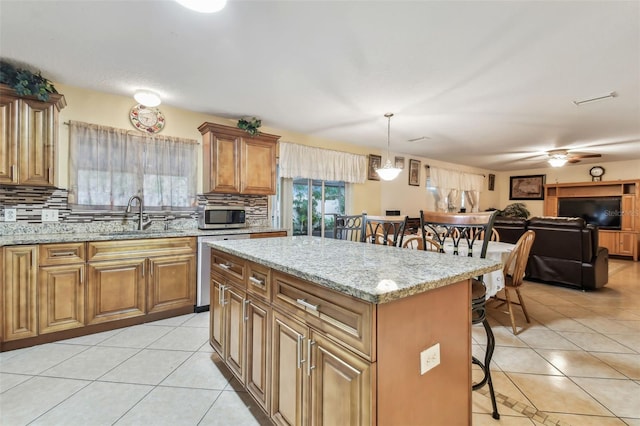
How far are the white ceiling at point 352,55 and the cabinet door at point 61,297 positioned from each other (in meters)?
1.73

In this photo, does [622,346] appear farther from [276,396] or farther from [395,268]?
[276,396]

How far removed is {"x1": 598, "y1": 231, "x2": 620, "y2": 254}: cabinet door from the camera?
656cm

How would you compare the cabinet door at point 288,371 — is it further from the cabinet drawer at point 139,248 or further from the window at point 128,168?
the window at point 128,168

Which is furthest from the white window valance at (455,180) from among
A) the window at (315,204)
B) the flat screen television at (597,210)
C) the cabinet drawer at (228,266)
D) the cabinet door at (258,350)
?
the cabinet door at (258,350)

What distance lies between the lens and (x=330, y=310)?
1038 mm

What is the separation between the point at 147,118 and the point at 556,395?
168 inches

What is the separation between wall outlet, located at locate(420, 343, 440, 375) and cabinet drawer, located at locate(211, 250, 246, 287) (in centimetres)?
99

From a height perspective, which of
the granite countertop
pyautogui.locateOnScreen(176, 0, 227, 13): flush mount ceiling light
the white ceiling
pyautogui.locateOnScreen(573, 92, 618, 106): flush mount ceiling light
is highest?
the white ceiling

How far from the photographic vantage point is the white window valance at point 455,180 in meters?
6.56

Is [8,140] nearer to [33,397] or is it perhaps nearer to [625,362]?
[33,397]

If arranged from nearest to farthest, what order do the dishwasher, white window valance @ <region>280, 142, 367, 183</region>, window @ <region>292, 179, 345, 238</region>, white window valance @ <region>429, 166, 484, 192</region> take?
1. the dishwasher
2. white window valance @ <region>280, 142, 367, 183</region>
3. window @ <region>292, 179, 345, 238</region>
4. white window valance @ <region>429, 166, 484, 192</region>

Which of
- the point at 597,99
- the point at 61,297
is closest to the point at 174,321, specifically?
the point at 61,297

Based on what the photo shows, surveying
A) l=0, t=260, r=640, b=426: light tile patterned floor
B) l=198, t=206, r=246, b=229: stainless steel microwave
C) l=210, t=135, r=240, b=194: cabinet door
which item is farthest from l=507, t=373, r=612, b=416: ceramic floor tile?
l=210, t=135, r=240, b=194: cabinet door

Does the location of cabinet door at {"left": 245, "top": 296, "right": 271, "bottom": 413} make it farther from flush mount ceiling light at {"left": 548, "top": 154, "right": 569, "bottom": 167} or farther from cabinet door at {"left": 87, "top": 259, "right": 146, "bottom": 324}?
flush mount ceiling light at {"left": 548, "top": 154, "right": 569, "bottom": 167}
